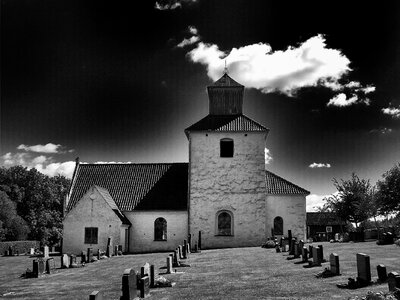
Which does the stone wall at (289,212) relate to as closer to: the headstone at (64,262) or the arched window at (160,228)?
the arched window at (160,228)

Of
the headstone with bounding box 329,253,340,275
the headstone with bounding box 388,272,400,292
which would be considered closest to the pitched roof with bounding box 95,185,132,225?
the headstone with bounding box 329,253,340,275

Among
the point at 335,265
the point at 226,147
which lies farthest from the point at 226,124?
the point at 335,265

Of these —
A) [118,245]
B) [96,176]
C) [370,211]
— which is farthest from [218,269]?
[370,211]

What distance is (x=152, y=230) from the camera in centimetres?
3516

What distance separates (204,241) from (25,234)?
87.7 feet

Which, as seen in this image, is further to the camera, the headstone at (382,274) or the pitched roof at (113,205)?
the pitched roof at (113,205)

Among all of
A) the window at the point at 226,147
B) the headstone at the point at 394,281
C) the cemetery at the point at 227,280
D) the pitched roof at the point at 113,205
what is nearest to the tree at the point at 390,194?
the window at the point at 226,147

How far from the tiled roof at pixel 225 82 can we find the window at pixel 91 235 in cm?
1561

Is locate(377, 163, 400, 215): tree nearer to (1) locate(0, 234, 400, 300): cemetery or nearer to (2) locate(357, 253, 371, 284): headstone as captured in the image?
(1) locate(0, 234, 400, 300): cemetery

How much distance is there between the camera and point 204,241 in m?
34.6

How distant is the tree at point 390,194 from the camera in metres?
36.4

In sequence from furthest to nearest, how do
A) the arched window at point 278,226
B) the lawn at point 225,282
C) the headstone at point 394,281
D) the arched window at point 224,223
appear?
the arched window at point 278,226
the arched window at point 224,223
the lawn at point 225,282
the headstone at point 394,281

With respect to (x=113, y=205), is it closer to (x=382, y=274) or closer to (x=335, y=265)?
(x=335, y=265)

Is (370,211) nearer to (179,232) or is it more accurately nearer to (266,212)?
(266,212)
